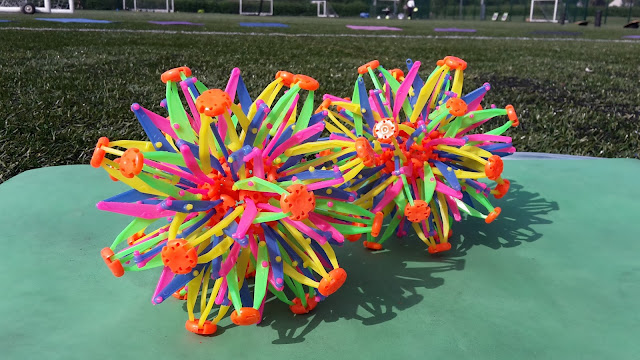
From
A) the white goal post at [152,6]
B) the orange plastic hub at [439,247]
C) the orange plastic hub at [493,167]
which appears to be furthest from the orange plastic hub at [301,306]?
the white goal post at [152,6]

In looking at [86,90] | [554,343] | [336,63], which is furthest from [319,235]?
[336,63]

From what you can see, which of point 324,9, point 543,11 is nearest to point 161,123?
point 324,9

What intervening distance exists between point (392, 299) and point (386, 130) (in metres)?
0.52

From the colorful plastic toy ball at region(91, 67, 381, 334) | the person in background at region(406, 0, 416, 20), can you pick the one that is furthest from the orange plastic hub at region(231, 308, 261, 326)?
the person in background at region(406, 0, 416, 20)

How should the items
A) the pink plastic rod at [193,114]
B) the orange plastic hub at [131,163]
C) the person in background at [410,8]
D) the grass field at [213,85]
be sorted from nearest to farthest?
1. the orange plastic hub at [131,163]
2. the pink plastic rod at [193,114]
3. the grass field at [213,85]
4. the person in background at [410,8]

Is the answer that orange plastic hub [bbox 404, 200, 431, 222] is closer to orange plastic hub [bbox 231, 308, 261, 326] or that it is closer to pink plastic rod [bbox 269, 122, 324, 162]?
pink plastic rod [bbox 269, 122, 324, 162]

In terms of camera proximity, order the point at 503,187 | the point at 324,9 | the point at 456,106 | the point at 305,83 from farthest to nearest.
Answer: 1. the point at 324,9
2. the point at 503,187
3. the point at 456,106
4. the point at 305,83

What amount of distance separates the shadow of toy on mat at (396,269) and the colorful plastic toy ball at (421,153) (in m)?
0.08

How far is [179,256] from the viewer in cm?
129

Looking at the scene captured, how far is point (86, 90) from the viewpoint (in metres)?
4.63

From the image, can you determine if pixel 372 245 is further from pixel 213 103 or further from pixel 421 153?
pixel 213 103

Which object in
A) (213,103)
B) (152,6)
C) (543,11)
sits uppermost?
(543,11)

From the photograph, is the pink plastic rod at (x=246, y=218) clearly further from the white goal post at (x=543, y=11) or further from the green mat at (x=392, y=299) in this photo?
the white goal post at (x=543, y=11)

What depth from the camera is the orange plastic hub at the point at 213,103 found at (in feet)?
4.27
